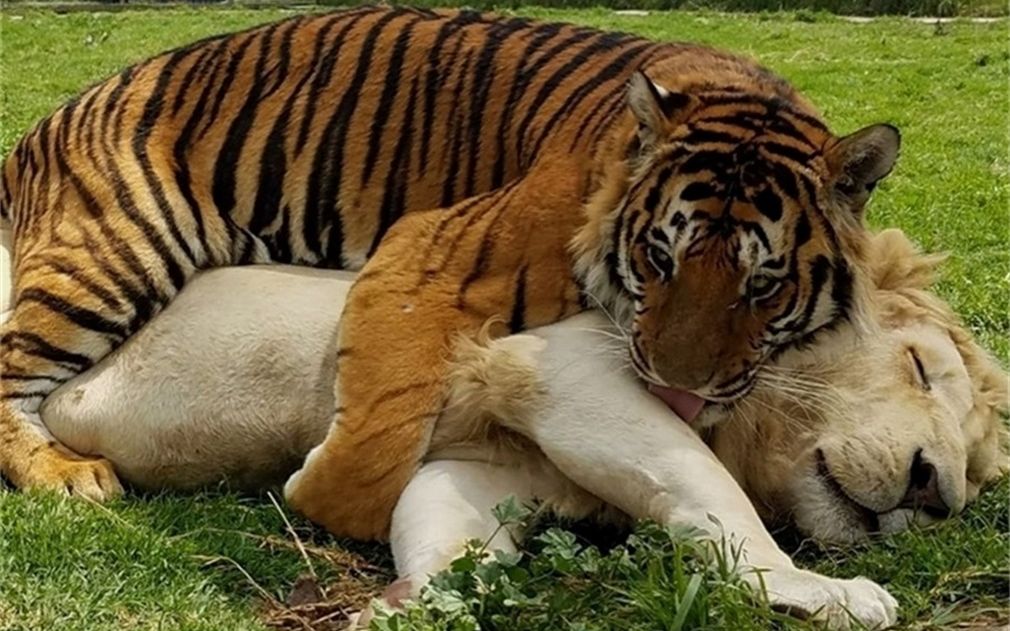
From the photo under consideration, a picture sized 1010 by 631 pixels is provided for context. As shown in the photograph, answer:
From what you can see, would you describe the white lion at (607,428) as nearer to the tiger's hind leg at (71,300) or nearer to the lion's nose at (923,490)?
the lion's nose at (923,490)

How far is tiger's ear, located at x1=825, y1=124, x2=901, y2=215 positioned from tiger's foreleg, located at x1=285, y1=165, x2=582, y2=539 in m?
0.57

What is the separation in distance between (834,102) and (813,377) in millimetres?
8139

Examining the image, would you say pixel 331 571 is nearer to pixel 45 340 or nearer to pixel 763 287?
pixel 763 287

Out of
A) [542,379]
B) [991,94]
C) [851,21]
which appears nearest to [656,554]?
[542,379]

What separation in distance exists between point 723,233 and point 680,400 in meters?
0.35

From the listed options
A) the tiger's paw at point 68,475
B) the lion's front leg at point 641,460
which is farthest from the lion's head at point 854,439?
the tiger's paw at point 68,475

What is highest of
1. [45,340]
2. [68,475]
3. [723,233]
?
[723,233]

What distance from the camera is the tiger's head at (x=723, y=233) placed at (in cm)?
293

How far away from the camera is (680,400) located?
304 cm

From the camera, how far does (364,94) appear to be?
4234 millimetres

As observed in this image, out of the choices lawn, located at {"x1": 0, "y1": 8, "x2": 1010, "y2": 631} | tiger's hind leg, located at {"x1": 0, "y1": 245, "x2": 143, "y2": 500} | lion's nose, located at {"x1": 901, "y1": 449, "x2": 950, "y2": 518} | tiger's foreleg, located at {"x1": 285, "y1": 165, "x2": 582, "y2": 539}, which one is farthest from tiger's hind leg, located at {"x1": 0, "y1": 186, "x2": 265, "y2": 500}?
lion's nose, located at {"x1": 901, "y1": 449, "x2": 950, "y2": 518}

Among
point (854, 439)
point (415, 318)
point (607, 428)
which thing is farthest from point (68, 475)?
point (854, 439)

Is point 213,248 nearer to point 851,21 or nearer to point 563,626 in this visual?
point 563,626

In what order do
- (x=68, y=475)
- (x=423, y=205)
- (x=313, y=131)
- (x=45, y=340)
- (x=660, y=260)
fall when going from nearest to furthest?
(x=660, y=260)
(x=68, y=475)
(x=45, y=340)
(x=423, y=205)
(x=313, y=131)
